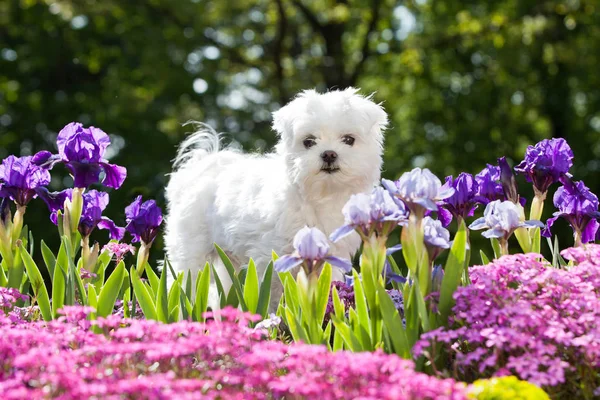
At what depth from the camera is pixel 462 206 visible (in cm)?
413

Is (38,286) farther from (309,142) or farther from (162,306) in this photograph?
(309,142)

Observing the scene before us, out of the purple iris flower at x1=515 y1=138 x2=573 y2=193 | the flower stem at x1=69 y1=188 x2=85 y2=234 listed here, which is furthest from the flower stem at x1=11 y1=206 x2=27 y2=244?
the purple iris flower at x1=515 y1=138 x2=573 y2=193

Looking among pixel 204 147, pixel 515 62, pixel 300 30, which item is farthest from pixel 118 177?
pixel 300 30

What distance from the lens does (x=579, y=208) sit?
4191 millimetres

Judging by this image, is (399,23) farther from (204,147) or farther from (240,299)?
(240,299)

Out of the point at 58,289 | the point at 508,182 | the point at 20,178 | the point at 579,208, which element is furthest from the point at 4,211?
the point at 579,208

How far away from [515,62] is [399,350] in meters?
13.8

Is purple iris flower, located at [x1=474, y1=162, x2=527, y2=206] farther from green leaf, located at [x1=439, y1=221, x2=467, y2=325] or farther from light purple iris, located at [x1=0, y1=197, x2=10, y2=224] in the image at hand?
light purple iris, located at [x1=0, y1=197, x2=10, y2=224]

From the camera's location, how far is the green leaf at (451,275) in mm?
3225

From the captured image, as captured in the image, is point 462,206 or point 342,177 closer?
point 462,206

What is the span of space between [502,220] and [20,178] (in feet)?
8.29

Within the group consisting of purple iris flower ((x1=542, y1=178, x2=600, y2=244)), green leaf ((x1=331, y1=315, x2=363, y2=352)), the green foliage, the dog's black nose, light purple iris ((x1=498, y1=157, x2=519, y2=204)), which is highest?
the dog's black nose

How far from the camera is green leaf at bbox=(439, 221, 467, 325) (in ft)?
10.6

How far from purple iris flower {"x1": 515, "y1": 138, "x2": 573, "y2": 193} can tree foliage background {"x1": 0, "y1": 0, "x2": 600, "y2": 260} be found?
39.1ft
